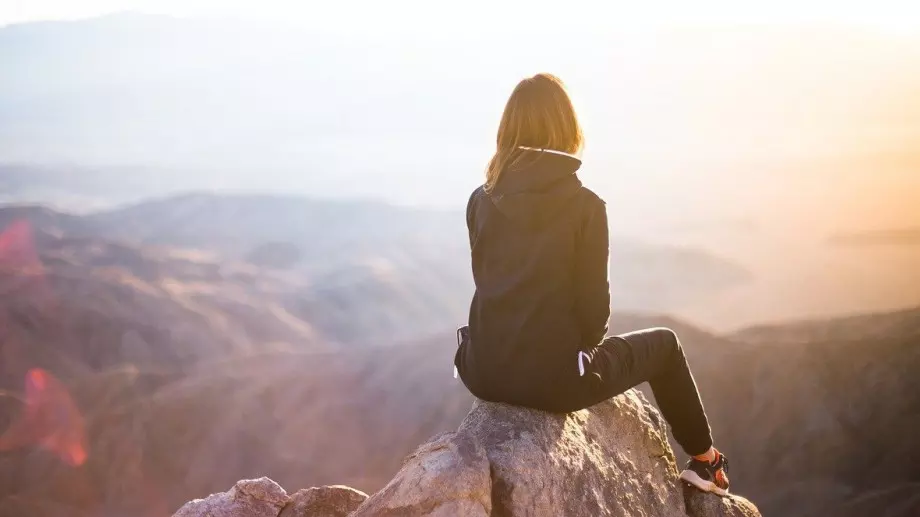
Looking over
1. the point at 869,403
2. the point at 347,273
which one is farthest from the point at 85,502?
the point at 347,273

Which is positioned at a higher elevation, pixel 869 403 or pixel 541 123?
pixel 541 123

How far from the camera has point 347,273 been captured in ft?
128

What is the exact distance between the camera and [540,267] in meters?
2.85

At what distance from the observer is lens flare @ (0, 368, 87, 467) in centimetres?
1928

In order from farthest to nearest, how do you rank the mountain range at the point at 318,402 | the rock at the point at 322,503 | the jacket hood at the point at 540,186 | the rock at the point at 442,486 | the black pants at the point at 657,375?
1. the mountain range at the point at 318,402
2. the rock at the point at 322,503
3. the black pants at the point at 657,375
4. the jacket hood at the point at 540,186
5. the rock at the point at 442,486

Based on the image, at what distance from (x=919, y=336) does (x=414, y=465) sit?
16.7 m

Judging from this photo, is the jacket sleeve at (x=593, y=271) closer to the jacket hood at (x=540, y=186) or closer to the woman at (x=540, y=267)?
the woman at (x=540, y=267)

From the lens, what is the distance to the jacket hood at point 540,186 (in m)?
2.85

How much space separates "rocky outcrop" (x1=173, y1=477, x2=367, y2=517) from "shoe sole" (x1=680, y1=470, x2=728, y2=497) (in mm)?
1512

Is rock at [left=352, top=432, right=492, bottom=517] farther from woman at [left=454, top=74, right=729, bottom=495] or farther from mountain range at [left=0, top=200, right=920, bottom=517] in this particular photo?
mountain range at [left=0, top=200, right=920, bottom=517]

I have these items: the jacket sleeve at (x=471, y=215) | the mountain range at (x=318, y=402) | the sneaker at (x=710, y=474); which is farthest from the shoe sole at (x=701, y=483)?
the mountain range at (x=318, y=402)

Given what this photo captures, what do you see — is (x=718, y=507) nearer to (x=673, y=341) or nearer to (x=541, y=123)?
(x=673, y=341)

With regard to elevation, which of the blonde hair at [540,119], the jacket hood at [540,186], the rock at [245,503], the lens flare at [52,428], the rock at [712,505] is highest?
the blonde hair at [540,119]

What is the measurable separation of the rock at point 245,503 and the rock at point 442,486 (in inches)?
52.8
